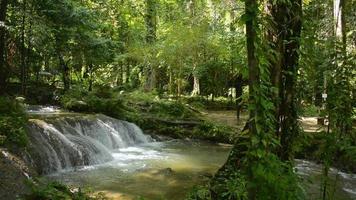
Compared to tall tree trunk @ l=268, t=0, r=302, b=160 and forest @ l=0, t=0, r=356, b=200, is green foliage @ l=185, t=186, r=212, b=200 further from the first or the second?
tall tree trunk @ l=268, t=0, r=302, b=160

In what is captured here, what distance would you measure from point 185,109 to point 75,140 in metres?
8.27

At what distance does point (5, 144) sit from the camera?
27.8 feet

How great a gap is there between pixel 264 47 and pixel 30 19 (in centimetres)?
1488

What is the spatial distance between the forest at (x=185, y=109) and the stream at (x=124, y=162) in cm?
4

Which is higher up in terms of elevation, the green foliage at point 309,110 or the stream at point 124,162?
the green foliage at point 309,110

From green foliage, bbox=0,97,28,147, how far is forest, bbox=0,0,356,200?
0.03 m

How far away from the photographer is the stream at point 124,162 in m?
8.71

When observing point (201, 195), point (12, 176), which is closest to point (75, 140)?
point (12, 176)

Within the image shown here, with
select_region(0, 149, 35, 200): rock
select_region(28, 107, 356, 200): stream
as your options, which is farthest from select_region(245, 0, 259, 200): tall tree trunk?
select_region(28, 107, 356, 200): stream

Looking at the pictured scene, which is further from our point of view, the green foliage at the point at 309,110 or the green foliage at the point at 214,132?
the green foliage at the point at 214,132

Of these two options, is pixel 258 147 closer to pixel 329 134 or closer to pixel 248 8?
pixel 248 8

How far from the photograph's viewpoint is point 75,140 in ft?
38.4

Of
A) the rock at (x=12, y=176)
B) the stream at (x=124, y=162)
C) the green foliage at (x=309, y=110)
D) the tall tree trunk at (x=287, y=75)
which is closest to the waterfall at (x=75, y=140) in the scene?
the stream at (x=124, y=162)

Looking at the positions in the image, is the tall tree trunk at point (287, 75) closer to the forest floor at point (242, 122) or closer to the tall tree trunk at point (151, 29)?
the forest floor at point (242, 122)
